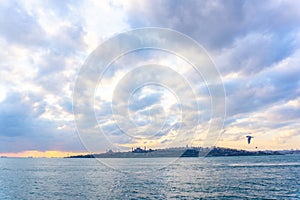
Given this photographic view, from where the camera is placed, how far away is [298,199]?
5862 cm

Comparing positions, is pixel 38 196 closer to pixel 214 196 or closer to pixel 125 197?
pixel 125 197

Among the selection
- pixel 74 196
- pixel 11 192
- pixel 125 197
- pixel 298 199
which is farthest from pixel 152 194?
pixel 11 192

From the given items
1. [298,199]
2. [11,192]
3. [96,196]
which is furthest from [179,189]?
[11,192]

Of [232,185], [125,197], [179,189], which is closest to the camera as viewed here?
[125,197]

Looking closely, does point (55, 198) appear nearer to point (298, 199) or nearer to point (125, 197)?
point (125, 197)

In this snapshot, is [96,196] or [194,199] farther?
[96,196]

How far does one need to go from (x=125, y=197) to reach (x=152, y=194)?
617 centimetres

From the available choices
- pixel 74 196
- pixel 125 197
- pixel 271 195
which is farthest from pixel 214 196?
pixel 74 196

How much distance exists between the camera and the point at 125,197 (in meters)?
63.1

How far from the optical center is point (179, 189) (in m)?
73.7

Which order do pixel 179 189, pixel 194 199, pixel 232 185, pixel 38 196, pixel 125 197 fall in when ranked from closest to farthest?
pixel 194 199
pixel 125 197
pixel 38 196
pixel 179 189
pixel 232 185

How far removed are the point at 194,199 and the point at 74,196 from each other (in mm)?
25892


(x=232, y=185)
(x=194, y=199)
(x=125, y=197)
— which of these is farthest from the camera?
(x=232, y=185)

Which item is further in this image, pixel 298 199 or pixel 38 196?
pixel 38 196
